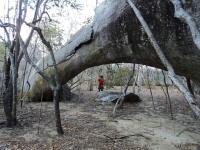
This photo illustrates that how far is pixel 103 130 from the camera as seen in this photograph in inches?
352

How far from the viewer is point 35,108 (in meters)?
11.8

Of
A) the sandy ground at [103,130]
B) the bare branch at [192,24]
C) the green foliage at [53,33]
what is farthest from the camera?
the green foliage at [53,33]

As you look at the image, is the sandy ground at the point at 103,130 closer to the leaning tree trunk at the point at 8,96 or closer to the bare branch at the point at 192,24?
the leaning tree trunk at the point at 8,96

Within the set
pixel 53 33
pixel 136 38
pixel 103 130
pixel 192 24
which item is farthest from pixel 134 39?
pixel 53 33

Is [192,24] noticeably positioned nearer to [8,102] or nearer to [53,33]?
[8,102]

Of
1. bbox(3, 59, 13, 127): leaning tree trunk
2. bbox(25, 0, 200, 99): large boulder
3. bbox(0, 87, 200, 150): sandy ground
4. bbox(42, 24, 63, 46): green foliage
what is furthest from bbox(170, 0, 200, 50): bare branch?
bbox(42, 24, 63, 46): green foliage

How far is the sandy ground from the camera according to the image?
25.7ft

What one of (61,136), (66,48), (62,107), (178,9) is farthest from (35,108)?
(178,9)

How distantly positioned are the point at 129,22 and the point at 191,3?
1679mm

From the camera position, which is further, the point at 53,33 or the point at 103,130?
the point at 53,33

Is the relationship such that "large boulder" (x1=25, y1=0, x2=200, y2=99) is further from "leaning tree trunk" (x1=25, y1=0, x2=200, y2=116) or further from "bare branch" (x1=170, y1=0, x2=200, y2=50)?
"bare branch" (x1=170, y1=0, x2=200, y2=50)

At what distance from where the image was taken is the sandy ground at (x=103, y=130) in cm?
784

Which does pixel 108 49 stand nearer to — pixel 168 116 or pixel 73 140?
pixel 73 140

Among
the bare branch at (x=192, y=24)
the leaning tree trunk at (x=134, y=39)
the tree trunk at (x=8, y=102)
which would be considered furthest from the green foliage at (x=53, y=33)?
the bare branch at (x=192, y=24)
